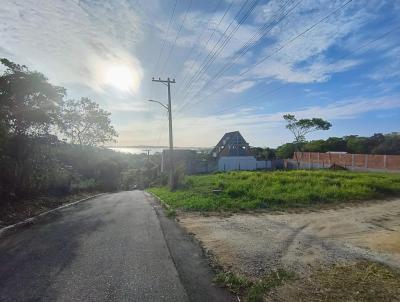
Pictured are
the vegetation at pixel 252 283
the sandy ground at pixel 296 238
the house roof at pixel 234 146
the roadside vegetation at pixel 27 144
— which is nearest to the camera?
the vegetation at pixel 252 283

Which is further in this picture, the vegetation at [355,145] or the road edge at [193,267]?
the vegetation at [355,145]

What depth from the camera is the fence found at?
4522 centimetres

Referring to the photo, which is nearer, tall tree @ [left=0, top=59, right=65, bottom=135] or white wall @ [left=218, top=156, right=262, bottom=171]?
tall tree @ [left=0, top=59, right=65, bottom=135]

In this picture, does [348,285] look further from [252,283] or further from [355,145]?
[355,145]

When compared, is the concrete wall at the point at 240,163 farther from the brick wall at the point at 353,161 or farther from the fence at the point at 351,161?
the brick wall at the point at 353,161

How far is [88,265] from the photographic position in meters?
7.16

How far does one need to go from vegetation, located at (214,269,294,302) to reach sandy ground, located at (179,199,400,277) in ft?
1.10

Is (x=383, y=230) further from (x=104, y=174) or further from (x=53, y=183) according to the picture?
(x=104, y=174)

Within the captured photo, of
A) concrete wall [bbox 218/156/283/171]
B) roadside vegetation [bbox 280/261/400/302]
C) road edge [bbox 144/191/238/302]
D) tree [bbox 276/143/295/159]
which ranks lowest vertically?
road edge [bbox 144/191/238/302]

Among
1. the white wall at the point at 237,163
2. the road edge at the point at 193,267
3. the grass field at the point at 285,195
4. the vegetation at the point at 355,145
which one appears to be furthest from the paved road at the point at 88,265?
the vegetation at the point at 355,145

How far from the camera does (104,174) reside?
44188 millimetres

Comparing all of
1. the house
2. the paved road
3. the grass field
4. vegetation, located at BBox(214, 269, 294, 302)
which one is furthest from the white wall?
vegetation, located at BBox(214, 269, 294, 302)

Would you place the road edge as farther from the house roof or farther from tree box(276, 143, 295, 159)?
tree box(276, 143, 295, 159)

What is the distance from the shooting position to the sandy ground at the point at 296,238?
7.74m
